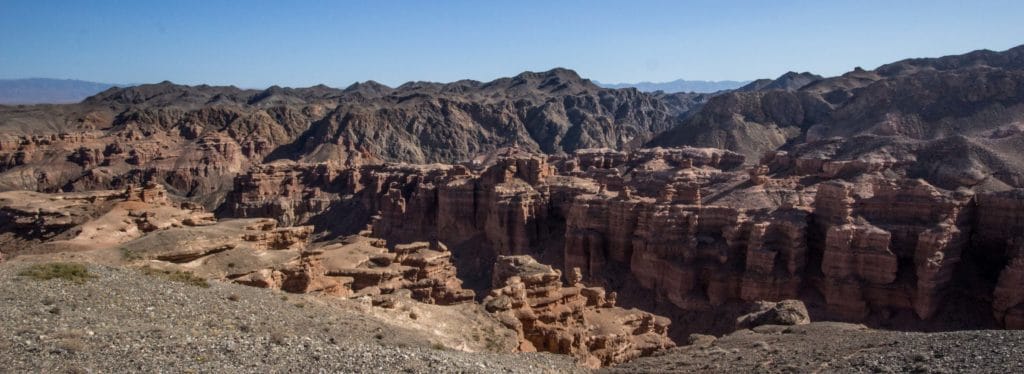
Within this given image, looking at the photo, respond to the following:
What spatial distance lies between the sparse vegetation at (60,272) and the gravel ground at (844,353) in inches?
639

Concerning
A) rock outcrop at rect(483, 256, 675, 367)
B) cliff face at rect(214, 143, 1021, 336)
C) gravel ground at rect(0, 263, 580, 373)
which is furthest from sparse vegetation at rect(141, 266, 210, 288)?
cliff face at rect(214, 143, 1021, 336)

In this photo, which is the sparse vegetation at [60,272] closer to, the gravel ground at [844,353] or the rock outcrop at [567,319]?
the rock outcrop at [567,319]

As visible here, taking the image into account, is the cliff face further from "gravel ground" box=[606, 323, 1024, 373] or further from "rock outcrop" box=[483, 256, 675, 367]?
"gravel ground" box=[606, 323, 1024, 373]

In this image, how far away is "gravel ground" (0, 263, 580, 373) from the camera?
43.5ft

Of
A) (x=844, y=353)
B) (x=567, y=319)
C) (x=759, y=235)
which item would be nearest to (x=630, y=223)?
(x=759, y=235)

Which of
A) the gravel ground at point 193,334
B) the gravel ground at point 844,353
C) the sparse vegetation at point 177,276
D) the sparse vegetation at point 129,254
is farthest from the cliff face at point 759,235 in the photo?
the sparse vegetation at point 177,276

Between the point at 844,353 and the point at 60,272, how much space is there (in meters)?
22.0

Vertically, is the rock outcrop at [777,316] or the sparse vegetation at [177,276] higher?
the sparse vegetation at [177,276]

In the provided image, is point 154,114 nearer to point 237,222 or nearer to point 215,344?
point 237,222

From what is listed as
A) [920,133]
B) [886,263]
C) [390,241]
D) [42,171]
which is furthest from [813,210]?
[42,171]

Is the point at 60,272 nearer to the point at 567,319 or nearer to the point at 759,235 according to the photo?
the point at 567,319

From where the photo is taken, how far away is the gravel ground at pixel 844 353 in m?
15.9

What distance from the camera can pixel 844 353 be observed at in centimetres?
1869

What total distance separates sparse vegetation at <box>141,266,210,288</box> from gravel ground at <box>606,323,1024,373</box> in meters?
13.7
